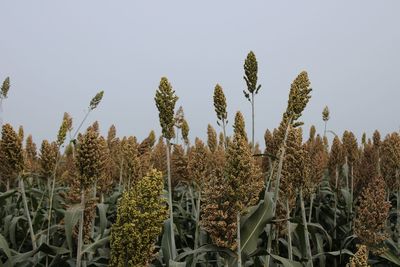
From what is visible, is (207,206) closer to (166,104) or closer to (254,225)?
(254,225)

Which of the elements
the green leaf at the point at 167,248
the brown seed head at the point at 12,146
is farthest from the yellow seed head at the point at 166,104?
the brown seed head at the point at 12,146

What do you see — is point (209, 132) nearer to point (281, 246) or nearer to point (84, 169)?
point (281, 246)

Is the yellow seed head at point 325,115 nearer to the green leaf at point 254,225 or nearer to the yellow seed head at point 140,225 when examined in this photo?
the green leaf at point 254,225

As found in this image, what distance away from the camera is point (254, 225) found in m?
3.12

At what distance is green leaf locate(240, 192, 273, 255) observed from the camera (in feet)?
10.1

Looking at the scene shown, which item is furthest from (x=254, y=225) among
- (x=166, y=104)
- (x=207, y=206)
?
(x=166, y=104)

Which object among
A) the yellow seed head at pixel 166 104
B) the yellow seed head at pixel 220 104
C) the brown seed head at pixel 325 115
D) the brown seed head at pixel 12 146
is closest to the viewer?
the yellow seed head at pixel 166 104

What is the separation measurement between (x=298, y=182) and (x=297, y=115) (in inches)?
21.5

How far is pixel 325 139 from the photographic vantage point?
1346 centimetres

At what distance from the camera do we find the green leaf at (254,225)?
10.1 feet

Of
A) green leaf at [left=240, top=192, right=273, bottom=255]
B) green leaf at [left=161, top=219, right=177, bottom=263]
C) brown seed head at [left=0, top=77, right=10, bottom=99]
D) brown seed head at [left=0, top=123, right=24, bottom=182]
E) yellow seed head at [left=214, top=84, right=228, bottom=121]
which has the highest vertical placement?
brown seed head at [left=0, top=77, right=10, bottom=99]

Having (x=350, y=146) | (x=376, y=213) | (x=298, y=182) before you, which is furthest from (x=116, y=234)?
(x=350, y=146)

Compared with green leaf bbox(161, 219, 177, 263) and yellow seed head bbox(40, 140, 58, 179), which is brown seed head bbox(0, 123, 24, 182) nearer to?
yellow seed head bbox(40, 140, 58, 179)

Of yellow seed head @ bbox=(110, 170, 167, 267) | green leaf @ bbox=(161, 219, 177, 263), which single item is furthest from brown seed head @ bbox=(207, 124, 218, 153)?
yellow seed head @ bbox=(110, 170, 167, 267)
